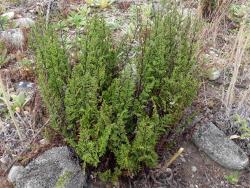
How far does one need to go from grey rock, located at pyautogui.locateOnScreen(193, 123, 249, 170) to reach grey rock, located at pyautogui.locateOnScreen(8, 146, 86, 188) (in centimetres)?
97

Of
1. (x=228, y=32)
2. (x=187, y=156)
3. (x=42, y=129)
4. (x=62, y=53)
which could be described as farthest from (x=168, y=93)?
(x=228, y=32)

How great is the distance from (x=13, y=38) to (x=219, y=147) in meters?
2.34

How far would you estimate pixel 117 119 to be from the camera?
8.05ft

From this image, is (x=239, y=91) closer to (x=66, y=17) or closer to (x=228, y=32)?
(x=228, y=32)

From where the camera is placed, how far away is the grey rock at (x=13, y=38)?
12.7 feet

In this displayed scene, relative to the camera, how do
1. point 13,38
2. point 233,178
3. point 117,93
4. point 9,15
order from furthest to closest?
point 9,15
point 13,38
point 233,178
point 117,93

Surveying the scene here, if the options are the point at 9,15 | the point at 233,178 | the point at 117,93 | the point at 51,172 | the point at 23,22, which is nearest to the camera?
the point at 117,93

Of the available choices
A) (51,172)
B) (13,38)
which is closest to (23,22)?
(13,38)

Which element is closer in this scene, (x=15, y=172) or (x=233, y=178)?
(x=15, y=172)

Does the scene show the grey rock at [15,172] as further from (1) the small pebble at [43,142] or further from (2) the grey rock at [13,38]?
(2) the grey rock at [13,38]

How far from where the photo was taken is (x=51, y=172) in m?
2.55

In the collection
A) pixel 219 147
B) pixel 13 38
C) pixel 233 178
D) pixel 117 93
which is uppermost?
pixel 117 93

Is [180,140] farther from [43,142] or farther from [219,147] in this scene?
[43,142]

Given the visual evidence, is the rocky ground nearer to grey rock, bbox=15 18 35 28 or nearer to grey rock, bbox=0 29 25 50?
grey rock, bbox=0 29 25 50
